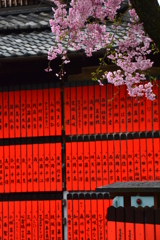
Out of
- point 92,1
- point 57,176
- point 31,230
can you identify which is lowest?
point 31,230

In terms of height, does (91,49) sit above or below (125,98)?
above

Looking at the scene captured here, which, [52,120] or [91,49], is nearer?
[91,49]

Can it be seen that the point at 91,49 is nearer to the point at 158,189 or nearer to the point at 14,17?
the point at 158,189

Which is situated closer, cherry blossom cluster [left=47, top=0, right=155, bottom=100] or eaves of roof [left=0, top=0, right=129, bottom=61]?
cherry blossom cluster [left=47, top=0, right=155, bottom=100]

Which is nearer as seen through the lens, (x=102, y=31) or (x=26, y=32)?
(x=102, y=31)

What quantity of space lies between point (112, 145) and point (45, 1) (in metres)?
3.49

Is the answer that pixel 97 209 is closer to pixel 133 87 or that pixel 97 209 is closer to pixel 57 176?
pixel 57 176

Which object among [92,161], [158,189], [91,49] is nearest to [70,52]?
[91,49]

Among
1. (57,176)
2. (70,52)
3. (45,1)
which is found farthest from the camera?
(45,1)

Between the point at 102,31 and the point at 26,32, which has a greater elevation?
the point at 26,32

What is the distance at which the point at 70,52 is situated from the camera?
10.4 m

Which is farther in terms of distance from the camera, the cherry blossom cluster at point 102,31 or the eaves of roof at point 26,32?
the eaves of roof at point 26,32

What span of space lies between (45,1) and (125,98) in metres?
3.06

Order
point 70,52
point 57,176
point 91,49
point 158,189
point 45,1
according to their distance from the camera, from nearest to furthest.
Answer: point 158,189 < point 91,49 < point 70,52 < point 57,176 < point 45,1
